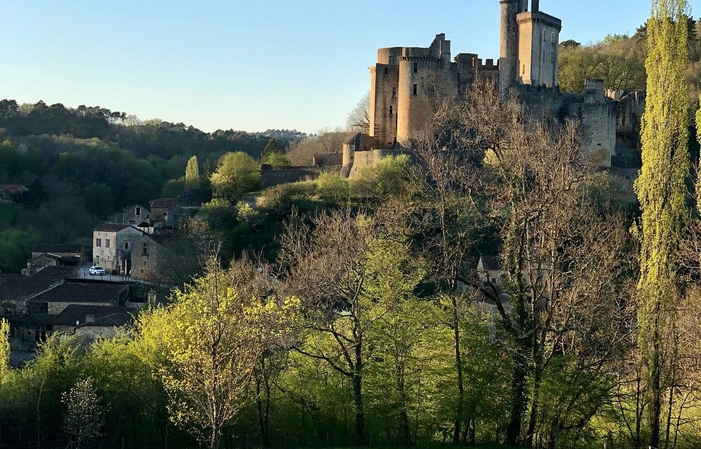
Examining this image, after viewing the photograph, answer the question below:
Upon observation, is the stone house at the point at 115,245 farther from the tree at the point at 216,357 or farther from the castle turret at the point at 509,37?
the tree at the point at 216,357

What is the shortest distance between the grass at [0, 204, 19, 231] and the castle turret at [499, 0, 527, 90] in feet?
121

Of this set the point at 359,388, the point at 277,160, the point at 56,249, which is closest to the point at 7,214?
the point at 56,249

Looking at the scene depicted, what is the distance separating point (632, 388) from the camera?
22516 millimetres

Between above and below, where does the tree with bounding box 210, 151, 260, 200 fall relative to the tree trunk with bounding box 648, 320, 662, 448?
above

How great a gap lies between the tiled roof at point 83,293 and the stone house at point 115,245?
7.00m

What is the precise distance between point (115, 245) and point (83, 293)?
942cm

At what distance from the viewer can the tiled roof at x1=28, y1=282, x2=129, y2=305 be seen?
42.1 meters

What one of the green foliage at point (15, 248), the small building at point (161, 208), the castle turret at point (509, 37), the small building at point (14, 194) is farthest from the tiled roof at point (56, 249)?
the castle turret at point (509, 37)

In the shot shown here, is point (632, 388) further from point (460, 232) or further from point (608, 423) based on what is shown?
point (460, 232)

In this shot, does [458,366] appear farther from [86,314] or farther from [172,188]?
[172,188]

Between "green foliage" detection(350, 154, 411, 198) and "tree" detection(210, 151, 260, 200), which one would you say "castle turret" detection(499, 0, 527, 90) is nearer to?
"green foliage" detection(350, 154, 411, 198)

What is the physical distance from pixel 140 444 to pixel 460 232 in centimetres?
1059

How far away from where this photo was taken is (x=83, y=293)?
1698 inches

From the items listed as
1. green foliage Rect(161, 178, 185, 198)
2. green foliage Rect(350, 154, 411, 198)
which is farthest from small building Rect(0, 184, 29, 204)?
green foliage Rect(350, 154, 411, 198)
